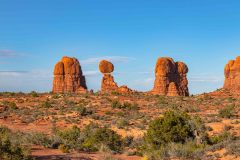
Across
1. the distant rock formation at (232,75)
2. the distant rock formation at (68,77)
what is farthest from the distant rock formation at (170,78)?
the distant rock formation at (68,77)

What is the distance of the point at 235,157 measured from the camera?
1391cm

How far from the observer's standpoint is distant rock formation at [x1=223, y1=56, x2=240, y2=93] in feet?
245

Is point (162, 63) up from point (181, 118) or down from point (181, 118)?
up

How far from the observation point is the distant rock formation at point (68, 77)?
7100 cm

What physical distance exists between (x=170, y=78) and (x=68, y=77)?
20629mm

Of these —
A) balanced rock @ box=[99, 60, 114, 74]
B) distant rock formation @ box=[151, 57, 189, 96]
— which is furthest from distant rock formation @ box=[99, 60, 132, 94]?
distant rock formation @ box=[151, 57, 189, 96]

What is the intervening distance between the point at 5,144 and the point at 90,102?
37697mm

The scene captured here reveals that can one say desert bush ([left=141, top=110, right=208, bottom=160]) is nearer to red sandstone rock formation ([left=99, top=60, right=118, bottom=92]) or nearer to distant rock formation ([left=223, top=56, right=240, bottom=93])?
red sandstone rock formation ([left=99, top=60, right=118, bottom=92])

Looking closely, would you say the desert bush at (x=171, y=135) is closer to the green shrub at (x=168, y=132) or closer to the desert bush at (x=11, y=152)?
the green shrub at (x=168, y=132)

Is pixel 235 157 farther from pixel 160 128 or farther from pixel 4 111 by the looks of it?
pixel 4 111

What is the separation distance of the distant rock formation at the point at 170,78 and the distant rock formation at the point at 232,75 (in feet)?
34.7

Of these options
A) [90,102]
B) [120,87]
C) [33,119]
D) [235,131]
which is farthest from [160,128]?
[120,87]

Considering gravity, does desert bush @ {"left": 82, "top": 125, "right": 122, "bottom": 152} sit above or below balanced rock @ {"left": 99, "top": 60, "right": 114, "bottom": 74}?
below

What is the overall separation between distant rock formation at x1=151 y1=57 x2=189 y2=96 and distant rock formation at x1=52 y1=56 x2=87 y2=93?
14983 millimetres
